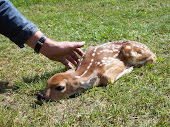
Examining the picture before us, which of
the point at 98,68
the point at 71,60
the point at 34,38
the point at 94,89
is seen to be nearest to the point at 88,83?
the point at 94,89

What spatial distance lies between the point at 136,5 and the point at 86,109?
21.9 ft

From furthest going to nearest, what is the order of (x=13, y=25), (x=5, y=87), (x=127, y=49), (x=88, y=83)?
(x=127, y=49) → (x=5, y=87) → (x=88, y=83) → (x=13, y=25)

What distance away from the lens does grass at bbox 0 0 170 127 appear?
2391 millimetres

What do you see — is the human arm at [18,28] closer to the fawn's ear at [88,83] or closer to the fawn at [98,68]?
the fawn at [98,68]

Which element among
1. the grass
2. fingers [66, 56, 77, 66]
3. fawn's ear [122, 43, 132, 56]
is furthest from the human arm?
fawn's ear [122, 43, 132, 56]

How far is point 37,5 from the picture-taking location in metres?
9.05

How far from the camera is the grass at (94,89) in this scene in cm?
239

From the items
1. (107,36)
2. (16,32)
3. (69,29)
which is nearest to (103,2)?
(69,29)

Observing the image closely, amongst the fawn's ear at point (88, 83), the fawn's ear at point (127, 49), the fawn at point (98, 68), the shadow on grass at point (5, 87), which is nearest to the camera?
the fawn at point (98, 68)

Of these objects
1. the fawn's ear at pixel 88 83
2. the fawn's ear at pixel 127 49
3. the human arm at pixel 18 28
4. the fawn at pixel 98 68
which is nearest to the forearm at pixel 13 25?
the human arm at pixel 18 28

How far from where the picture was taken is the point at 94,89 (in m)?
3.03

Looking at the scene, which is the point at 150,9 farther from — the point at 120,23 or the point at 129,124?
the point at 129,124

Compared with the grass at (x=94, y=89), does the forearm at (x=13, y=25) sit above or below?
above

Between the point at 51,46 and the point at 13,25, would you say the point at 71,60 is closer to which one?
the point at 51,46
